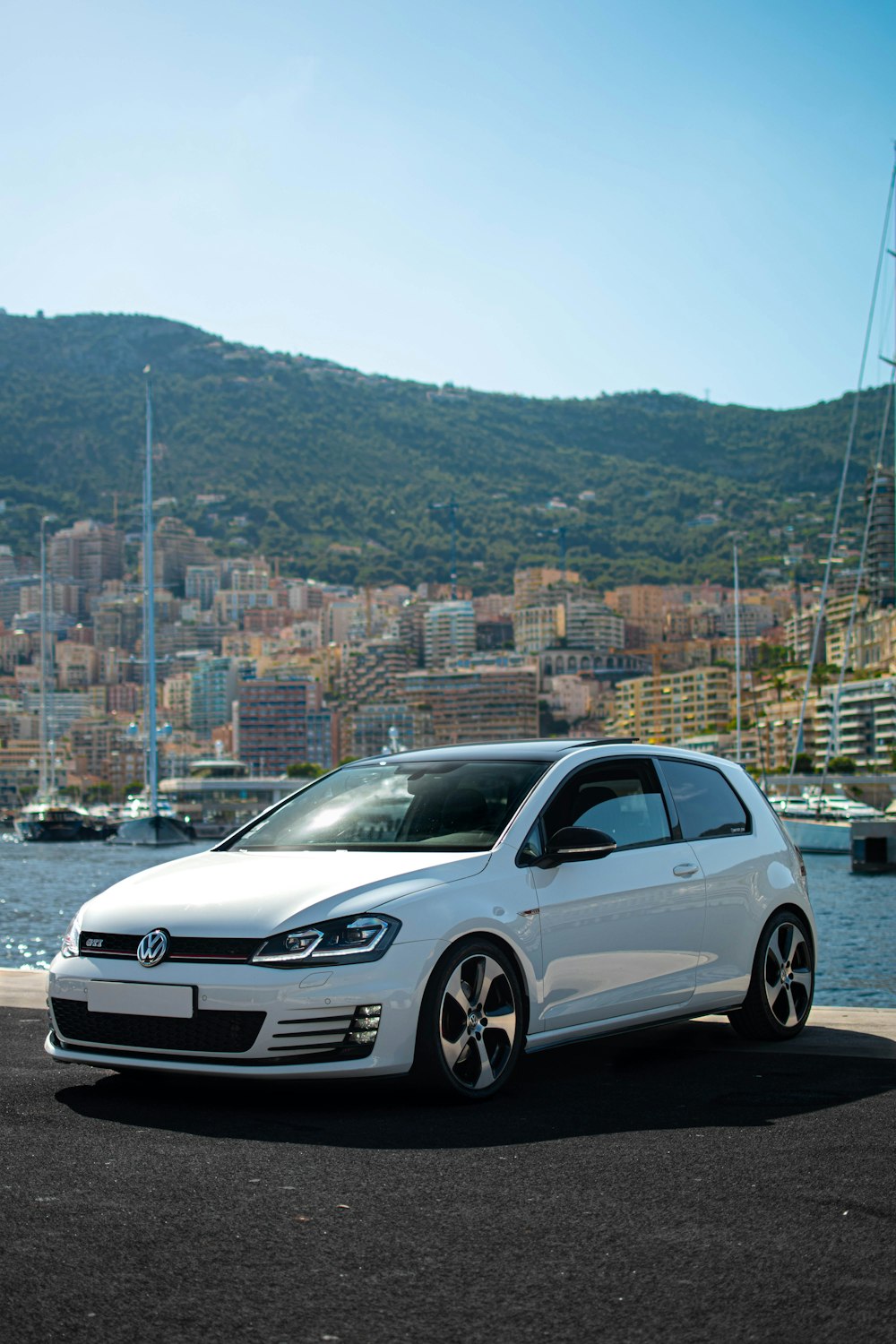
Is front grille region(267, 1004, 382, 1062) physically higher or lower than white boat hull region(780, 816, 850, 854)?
higher

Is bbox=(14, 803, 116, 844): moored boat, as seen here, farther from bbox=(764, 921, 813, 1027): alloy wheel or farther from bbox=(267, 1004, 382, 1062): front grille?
bbox=(267, 1004, 382, 1062): front grille

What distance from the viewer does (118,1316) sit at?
3.46m

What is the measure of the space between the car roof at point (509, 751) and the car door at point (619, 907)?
0.41ft

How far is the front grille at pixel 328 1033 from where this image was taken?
221 inches

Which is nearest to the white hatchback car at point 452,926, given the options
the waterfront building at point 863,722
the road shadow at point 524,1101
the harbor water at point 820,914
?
the road shadow at point 524,1101

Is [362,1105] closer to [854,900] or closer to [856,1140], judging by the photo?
[856,1140]

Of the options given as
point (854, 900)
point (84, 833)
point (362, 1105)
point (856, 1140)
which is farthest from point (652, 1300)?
point (84, 833)

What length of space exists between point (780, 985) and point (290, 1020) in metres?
2.95

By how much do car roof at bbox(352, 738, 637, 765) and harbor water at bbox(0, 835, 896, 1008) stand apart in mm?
4048

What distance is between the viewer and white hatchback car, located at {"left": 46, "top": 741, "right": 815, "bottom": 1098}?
5.67m

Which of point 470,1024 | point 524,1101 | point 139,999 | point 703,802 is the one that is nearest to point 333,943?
point 470,1024

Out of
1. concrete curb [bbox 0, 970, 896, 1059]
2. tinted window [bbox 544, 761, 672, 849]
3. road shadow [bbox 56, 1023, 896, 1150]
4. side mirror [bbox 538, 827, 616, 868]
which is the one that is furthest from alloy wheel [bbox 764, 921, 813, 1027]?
side mirror [bbox 538, 827, 616, 868]

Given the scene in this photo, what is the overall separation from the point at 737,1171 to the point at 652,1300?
1313 mm

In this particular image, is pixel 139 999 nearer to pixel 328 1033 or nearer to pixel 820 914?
pixel 328 1033
